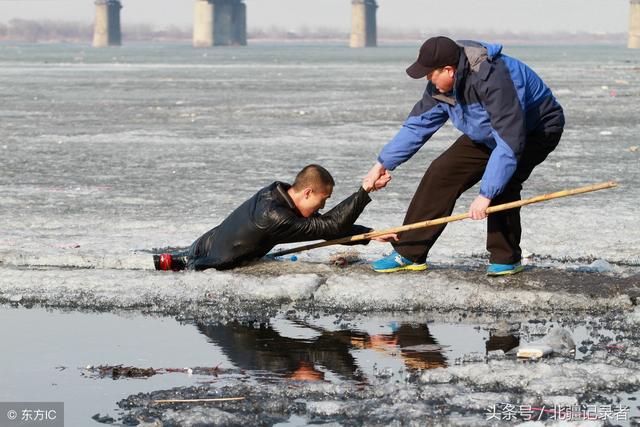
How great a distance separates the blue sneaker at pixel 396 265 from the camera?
693 centimetres

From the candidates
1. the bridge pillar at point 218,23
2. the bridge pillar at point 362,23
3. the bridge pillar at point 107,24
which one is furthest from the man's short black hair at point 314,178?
the bridge pillar at point 362,23

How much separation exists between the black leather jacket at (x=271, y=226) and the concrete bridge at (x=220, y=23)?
14048cm

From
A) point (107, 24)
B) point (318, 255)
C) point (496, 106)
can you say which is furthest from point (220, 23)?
point (496, 106)

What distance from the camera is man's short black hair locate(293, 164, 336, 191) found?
6602 millimetres

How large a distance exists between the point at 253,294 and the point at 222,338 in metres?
0.84

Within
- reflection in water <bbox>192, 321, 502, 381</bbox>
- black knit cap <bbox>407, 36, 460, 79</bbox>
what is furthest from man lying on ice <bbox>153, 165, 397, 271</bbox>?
black knit cap <bbox>407, 36, 460, 79</bbox>

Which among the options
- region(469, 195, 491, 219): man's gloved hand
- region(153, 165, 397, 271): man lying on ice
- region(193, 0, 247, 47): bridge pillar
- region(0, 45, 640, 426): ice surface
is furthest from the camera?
region(193, 0, 247, 47): bridge pillar

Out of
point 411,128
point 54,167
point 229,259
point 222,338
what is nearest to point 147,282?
point 229,259

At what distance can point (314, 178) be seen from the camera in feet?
21.7

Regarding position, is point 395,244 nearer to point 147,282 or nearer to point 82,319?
point 147,282

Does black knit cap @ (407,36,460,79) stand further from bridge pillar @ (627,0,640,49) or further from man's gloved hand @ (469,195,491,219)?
bridge pillar @ (627,0,640,49)

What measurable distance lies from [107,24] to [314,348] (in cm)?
14562

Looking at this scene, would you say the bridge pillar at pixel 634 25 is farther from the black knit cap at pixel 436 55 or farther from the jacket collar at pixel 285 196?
the black knit cap at pixel 436 55

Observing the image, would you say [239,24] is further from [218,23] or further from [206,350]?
[206,350]
